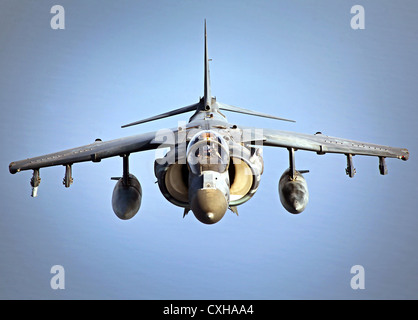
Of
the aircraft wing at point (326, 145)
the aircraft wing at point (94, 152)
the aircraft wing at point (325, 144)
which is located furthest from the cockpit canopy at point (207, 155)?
the aircraft wing at point (325, 144)

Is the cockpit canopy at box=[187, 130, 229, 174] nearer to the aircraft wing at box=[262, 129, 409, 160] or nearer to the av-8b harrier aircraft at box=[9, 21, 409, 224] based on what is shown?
the av-8b harrier aircraft at box=[9, 21, 409, 224]

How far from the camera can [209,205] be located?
878 centimetres

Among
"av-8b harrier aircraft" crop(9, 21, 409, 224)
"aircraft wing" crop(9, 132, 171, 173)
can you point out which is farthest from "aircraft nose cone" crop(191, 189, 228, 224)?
"aircraft wing" crop(9, 132, 171, 173)

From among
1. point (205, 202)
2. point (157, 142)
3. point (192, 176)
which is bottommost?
point (205, 202)

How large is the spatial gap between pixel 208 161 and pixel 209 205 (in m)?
1.09

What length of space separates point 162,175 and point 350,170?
5423 mm

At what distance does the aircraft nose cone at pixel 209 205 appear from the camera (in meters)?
8.79

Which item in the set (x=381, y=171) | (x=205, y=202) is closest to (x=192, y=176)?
(x=205, y=202)

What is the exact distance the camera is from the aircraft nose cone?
879 centimetres

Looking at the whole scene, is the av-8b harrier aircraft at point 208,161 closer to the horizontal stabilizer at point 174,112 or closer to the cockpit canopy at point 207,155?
the cockpit canopy at point 207,155

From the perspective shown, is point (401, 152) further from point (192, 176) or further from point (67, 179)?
point (67, 179)

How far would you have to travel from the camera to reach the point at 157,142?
11367mm

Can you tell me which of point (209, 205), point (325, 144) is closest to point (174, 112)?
point (325, 144)

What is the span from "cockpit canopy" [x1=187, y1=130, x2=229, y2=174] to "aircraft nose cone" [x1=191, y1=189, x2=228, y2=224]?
25.3 inches
